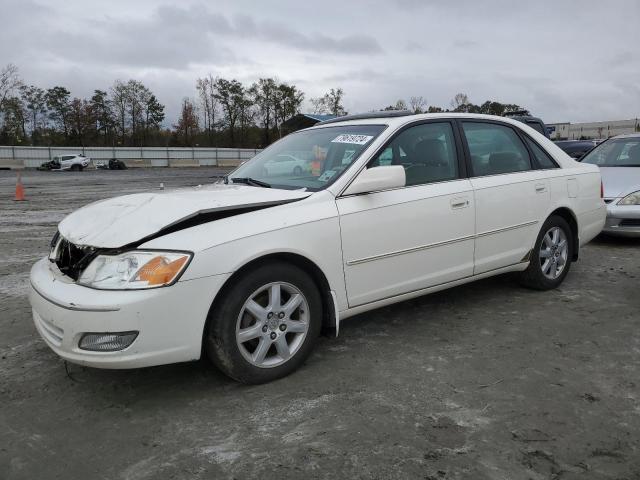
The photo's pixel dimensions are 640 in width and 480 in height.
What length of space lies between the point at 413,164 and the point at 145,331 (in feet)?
7.30

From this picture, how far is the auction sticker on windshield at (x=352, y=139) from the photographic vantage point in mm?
3801

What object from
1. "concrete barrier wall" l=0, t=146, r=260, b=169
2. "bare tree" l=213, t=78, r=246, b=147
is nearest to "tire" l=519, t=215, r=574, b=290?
"concrete barrier wall" l=0, t=146, r=260, b=169

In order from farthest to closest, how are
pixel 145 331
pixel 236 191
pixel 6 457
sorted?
pixel 236 191 < pixel 145 331 < pixel 6 457

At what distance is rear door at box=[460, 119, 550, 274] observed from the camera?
166 inches

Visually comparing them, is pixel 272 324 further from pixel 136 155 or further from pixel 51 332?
pixel 136 155

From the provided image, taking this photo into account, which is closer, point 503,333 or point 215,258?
point 215,258

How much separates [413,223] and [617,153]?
6.14 metres

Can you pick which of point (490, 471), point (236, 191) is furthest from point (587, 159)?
point (490, 471)

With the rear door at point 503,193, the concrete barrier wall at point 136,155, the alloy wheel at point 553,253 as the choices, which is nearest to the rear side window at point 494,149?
the rear door at point 503,193

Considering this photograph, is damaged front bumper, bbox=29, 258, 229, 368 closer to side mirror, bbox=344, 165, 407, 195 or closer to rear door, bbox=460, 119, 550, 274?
side mirror, bbox=344, 165, 407, 195

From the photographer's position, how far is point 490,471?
2295 millimetres

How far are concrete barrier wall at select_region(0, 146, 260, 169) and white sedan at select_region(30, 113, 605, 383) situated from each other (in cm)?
4954

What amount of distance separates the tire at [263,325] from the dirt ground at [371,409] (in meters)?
0.14

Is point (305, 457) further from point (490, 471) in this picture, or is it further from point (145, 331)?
point (145, 331)
